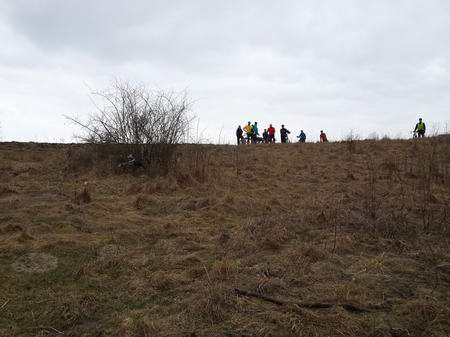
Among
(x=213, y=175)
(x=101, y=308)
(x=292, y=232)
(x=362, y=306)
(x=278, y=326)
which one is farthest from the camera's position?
(x=213, y=175)

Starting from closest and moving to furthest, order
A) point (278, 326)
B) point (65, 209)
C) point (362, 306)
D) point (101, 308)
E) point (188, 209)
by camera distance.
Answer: point (278, 326), point (362, 306), point (101, 308), point (65, 209), point (188, 209)

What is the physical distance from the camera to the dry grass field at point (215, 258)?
3.91 metres

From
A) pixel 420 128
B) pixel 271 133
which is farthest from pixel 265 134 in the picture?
pixel 420 128

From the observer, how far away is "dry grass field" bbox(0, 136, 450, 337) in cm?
391

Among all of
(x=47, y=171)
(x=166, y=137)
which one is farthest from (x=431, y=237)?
(x=47, y=171)

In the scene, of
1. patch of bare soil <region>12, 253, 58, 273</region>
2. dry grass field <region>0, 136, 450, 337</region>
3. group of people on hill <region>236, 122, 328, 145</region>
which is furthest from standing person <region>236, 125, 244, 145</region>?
patch of bare soil <region>12, 253, 58, 273</region>

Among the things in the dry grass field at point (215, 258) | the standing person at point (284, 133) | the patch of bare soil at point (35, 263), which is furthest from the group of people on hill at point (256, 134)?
the patch of bare soil at point (35, 263)

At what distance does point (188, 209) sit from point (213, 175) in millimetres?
3033

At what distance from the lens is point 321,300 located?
13.7 ft

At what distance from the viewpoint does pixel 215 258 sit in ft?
18.6

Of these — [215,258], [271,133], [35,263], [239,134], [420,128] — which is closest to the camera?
[35,263]

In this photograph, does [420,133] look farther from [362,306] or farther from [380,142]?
[362,306]

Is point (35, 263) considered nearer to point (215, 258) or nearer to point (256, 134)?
point (215, 258)

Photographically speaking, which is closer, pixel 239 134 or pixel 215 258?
pixel 215 258
